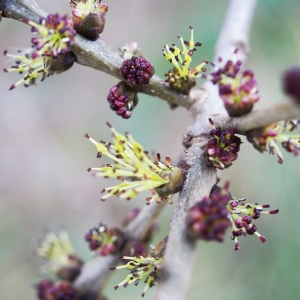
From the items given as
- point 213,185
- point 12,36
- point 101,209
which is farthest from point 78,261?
point 12,36

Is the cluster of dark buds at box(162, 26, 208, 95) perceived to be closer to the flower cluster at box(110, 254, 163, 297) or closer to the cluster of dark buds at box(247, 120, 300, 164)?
the cluster of dark buds at box(247, 120, 300, 164)

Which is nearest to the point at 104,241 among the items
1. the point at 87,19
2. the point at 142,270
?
the point at 142,270

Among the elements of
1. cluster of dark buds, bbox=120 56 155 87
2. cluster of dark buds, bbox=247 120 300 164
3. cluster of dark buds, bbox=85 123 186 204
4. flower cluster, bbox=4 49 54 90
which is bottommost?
cluster of dark buds, bbox=85 123 186 204

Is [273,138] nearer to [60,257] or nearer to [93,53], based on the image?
[93,53]

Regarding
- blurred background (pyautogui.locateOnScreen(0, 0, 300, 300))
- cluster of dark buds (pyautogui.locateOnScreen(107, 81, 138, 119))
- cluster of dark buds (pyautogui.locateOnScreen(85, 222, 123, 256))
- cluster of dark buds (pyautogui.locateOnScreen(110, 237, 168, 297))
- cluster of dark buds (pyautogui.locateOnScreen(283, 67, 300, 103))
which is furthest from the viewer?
blurred background (pyautogui.locateOnScreen(0, 0, 300, 300))

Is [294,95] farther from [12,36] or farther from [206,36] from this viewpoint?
[12,36]

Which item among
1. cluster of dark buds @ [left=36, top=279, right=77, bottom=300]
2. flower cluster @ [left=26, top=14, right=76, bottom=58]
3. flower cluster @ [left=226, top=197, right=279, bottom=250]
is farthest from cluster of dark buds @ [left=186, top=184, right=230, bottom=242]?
cluster of dark buds @ [left=36, top=279, right=77, bottom=300]
